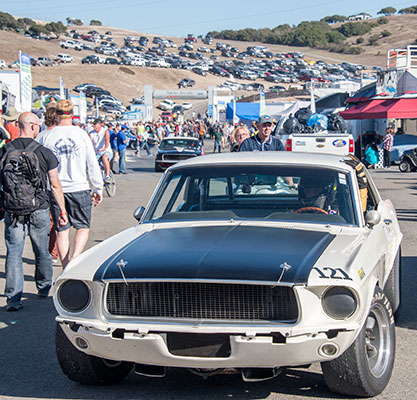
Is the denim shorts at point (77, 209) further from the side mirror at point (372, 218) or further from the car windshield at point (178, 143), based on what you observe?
the car windshield at point (178, 143)

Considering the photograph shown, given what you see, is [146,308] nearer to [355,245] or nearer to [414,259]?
[355,245]

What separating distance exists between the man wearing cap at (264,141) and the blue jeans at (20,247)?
365 centimetres

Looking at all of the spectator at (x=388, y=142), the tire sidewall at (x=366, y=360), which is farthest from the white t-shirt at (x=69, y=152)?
the spectator at (x=388, y=142)

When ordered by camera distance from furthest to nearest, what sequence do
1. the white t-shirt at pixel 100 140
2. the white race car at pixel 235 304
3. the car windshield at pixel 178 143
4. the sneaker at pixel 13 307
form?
the car windshield at pixel 178 143
the white t-shirt at pixel 100 140
the sneaker at pixel 13 307
the white race car at pixel 235 304

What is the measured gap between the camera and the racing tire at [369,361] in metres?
4.11

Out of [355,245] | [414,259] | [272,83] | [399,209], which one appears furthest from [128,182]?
[272,83]

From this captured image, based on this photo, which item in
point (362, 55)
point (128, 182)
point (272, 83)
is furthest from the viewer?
point (362, 55)

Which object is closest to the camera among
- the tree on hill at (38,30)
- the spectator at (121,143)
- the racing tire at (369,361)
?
the racing tire at (369,361)

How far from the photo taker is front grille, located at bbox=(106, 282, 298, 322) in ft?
13.2

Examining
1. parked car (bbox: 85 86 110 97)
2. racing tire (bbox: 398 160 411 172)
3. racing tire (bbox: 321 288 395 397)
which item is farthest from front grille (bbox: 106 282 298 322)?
parked car (bbox: 85 86 110 97)

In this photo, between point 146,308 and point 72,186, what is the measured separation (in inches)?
145

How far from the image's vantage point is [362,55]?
5664 inches

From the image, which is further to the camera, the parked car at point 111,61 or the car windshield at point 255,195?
the parked car at point 111,61

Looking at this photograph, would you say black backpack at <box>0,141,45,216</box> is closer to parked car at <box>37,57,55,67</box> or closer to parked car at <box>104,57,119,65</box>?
parked car at <box>37,57,55,67</box>
